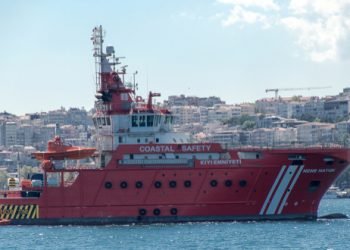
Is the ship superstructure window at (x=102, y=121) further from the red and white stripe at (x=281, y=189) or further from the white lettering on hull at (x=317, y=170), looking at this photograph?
the white lettering on hull at (x=317, y=170)

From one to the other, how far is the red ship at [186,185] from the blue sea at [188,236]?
0.84 meters

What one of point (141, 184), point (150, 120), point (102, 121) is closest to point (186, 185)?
point (141, 184)

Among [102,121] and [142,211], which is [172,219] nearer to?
[142,211]

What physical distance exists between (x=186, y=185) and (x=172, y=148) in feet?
6.69

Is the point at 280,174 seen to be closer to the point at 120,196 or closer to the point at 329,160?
the point at 329,160

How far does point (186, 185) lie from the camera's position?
73.2 metres

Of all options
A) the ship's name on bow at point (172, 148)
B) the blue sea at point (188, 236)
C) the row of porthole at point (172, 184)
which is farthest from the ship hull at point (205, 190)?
the blue sea at point (188, 236)

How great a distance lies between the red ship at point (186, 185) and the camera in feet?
240

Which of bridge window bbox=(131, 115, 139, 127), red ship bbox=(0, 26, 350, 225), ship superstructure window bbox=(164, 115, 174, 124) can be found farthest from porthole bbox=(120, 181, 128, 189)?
ship superstructure window bbox=(164, 115, 174, 124)

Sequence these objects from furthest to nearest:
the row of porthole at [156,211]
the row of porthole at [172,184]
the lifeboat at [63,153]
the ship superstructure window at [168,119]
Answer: the ship superstructure window at [168,119] < the lifeboat at [63,153] < the row of porthole at [156,211] < the row of porthole at [172,184]

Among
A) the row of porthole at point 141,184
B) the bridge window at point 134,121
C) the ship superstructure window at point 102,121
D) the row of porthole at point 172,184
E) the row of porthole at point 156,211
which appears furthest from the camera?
the ship superstructure window at point 102,121

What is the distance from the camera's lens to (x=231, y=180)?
239ft

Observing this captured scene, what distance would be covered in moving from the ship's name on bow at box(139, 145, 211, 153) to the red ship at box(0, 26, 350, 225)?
5 cm

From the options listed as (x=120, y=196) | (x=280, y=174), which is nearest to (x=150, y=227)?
(x=120, y=196)
